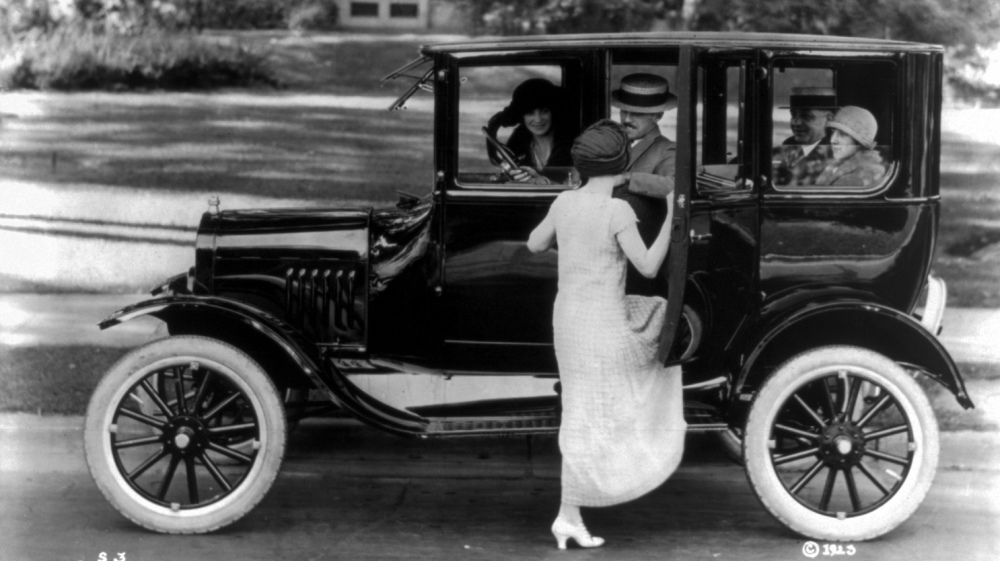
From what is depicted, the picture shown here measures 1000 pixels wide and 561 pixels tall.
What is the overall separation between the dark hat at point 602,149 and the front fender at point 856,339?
847mm

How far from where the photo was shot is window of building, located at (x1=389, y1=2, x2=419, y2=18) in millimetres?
5359

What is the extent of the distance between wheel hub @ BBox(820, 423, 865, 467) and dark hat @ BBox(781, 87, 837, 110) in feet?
3.91

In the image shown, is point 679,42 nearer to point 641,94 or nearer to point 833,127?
point 641,94

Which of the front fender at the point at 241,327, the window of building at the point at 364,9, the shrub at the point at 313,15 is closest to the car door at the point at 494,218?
the front fender at the point at 241,327

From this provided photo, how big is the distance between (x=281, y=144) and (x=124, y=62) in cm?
84

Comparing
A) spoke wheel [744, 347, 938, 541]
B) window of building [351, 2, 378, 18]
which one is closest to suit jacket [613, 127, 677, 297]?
spoke wheel [744, 347, 938, 541]

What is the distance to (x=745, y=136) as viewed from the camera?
421cm

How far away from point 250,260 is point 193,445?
77cm

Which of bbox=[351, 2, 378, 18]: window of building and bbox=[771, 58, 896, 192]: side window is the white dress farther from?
bbox=[351, 2, 378, 18]: window of building

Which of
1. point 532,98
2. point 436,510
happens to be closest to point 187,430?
point 436,510

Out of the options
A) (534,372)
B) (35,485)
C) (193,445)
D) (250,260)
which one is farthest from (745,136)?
(35,485)

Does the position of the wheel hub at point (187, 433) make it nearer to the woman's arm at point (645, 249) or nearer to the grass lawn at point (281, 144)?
the grass lawn at point (281, 144)

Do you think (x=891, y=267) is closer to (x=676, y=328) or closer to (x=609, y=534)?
(x=676, y=328)

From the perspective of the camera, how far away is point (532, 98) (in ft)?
13.9
